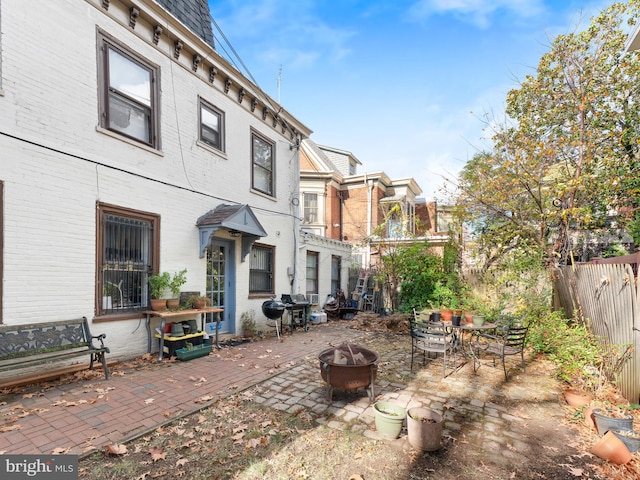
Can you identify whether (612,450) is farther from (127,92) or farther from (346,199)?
(346,199)

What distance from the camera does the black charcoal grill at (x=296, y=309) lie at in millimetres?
9616

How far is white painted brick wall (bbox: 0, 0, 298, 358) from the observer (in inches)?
181

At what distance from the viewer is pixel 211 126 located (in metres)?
8.14

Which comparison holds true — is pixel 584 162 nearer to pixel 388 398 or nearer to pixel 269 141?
pixel 388 398

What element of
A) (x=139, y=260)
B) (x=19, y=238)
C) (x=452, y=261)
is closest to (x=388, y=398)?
(x=139, y=260)

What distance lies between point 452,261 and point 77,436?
1123cm

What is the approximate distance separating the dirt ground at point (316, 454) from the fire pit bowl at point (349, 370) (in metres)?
0.52

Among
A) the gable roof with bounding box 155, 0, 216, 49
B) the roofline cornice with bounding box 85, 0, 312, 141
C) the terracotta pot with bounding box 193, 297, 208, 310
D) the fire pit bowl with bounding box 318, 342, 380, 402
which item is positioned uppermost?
the gable roof with bounding box 155, 0, 216, 49

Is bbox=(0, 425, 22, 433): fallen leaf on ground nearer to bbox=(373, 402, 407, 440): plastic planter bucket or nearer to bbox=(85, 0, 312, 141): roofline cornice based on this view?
bbox=(373, 402, 407, 440): plastic planter bucket

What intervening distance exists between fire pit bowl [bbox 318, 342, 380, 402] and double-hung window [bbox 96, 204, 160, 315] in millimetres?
4137

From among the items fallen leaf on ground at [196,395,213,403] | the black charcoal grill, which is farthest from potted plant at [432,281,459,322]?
fallen leaf on ground at [196,395,213,403]

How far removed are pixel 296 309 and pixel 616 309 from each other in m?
7.61

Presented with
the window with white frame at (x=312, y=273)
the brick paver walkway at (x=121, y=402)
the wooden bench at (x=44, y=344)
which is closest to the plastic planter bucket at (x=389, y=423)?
the brick paver walkway at (x=121, y=402)

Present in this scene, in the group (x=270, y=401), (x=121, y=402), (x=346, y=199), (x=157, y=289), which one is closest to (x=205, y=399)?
(x=270, y=401)
